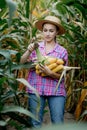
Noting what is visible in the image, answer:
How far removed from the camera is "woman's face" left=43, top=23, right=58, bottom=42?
1.70m

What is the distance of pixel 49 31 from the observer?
1.71m

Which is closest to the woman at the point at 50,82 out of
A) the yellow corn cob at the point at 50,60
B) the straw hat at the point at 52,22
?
the straw hat at the point at 52,22

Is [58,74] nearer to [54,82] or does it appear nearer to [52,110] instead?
[54,82]

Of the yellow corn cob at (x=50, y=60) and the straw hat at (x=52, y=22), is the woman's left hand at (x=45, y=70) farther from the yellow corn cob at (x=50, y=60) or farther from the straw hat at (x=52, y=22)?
the straw hat at (x=52, y=22)

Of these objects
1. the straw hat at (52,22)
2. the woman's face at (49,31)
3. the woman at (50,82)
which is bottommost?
the woman at (50,82)

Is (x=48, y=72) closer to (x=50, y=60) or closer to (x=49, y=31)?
(x=50, y=60)

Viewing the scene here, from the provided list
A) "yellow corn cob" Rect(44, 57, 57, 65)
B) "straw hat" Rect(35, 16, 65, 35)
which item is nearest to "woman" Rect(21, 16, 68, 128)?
"straw hat" Rect(35, 16, 65, 35)

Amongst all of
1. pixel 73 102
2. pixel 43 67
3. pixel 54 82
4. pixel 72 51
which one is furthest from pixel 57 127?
pixel 73 102

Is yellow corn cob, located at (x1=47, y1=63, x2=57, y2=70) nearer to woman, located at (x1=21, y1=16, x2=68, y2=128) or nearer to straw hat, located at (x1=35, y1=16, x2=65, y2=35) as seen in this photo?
woman, located at (x1=21, y1=16, x2=68, y2=128)

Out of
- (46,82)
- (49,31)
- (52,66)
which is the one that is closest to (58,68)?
(52,66)

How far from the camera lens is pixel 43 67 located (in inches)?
61.4

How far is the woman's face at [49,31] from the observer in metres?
1.70

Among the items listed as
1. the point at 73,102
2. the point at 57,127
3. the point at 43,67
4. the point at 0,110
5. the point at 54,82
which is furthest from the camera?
the point at 73,102

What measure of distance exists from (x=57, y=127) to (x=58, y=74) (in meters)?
1.49
